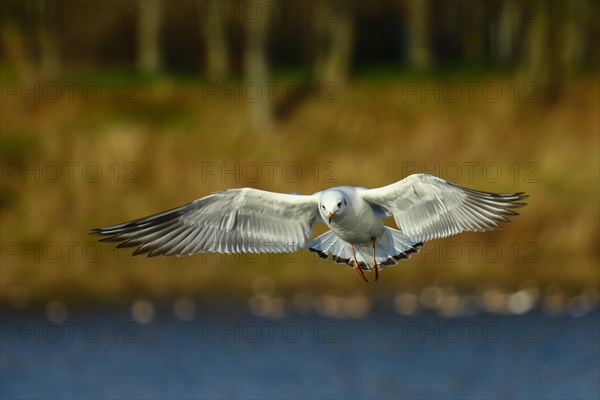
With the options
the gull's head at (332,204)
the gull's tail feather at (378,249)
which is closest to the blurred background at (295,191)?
the gull's tail feather at (378,249)

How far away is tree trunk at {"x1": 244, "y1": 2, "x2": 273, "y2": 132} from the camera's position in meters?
25.5

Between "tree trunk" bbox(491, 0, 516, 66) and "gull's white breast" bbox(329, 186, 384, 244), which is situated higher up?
"tree trunk" bbox(491, 0, 516, 66)

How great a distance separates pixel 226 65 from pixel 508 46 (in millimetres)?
9792

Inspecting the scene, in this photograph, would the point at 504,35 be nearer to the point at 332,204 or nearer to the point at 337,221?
the point at 337,221

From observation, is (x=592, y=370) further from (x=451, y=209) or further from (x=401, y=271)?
(x=451, y=209)

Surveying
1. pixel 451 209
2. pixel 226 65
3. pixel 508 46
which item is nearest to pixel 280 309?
pixel 451 209

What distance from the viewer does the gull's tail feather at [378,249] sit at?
31.4ft

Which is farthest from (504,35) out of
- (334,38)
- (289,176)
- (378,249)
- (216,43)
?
(378,249)

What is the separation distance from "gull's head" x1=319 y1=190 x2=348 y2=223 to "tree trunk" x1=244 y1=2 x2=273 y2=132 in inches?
650

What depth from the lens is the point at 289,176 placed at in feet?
69.4

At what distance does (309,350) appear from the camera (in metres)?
17.1

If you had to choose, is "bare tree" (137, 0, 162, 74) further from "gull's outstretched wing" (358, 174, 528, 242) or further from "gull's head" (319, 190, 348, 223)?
"gull's head" (319, 190, 348, 223)

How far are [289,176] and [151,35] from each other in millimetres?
12603

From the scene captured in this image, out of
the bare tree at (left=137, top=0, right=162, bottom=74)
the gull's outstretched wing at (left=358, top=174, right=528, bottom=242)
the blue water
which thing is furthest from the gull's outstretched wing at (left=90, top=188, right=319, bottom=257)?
the bare tree at (left=137, top=0, right=162, bottom=74)
